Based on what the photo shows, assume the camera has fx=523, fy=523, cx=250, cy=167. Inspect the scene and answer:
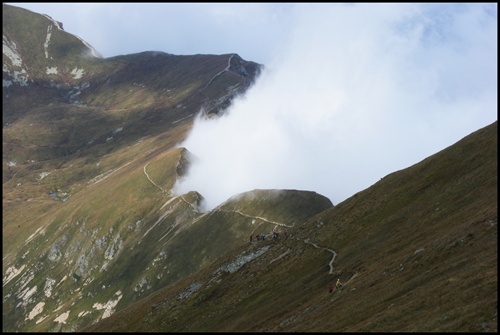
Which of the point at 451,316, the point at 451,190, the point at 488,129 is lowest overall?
the point at 451,316

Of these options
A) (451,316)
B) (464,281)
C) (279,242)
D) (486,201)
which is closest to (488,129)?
(486,201)

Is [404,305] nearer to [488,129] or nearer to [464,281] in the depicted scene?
[464,281]

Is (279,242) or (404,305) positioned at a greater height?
(279,242)

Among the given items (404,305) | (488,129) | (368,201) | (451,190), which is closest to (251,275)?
(368,201)

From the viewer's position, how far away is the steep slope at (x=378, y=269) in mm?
60219

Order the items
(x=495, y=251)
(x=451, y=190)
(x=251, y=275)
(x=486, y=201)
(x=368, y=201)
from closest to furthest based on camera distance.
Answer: (x=495, y=251), (x=486, y=201), (x=451, y=190), (x=251, y=275), (x=368, y=201)

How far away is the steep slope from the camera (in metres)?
60.2

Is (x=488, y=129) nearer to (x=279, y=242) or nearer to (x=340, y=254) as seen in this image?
(x=340, y=254)

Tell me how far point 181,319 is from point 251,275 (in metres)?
17.4

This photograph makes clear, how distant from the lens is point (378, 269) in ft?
276

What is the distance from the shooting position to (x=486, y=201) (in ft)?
288

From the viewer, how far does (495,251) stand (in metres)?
65.9

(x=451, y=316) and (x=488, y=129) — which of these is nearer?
(x=451, y=316)

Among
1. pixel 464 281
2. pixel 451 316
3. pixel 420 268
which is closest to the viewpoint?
pixel 451 316
